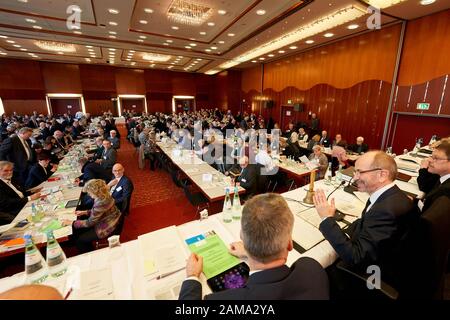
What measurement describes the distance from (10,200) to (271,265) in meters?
4.18

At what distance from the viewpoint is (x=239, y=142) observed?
7523mm

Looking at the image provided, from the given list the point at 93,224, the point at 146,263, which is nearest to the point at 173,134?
the point at 93,224

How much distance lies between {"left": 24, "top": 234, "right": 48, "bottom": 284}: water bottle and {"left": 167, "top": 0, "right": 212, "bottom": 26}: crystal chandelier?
287 inches

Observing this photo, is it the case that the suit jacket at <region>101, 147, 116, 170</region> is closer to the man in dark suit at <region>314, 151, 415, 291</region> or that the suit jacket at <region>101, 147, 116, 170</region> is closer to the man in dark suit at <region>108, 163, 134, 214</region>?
the man in dark suit at <region>108, 163, 134, 214</region>

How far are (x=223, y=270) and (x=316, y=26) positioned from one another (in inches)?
367

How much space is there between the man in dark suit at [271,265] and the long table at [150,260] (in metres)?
0.39

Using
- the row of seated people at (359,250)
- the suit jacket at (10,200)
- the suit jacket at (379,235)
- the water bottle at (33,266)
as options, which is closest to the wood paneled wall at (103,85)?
the suit jacket at (10,200)

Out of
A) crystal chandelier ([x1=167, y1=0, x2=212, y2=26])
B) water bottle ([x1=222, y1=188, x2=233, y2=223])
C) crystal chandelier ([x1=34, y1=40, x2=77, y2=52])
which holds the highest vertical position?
crystal chandelier ([x1=34, y1=40, x2=77, y2=52])

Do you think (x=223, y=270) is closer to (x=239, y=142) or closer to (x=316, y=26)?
(x=239, y=142)

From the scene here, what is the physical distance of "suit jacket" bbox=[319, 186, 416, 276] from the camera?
4.97ft

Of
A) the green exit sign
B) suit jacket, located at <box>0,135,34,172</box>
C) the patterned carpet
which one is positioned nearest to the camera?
the patterned carpet

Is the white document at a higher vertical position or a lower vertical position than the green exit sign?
lower

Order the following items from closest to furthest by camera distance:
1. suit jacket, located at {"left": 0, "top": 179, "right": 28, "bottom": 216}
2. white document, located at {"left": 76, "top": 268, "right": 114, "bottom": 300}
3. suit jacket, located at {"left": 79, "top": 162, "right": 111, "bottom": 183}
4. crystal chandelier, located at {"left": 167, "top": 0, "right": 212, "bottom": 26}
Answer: white document, located at {"left": 76, "top": 268, "right": 114, "bottom": 300} → suit jacket, located at {"left": 0, "top": 179, "right": 28, "bottom": 216} → suit jacket, located at {"left": 79, "top": 162, "right": 111, "bottom": 183} → crystal chandelier, located at {"left": 167, "top": 0, "right": 212, "bottom": 26}

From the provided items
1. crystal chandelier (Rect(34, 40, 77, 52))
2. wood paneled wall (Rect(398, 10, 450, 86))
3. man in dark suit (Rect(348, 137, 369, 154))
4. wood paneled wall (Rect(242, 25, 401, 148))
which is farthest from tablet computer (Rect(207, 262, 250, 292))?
crystal chandelier (Rect(34, 40, 77, 52))
